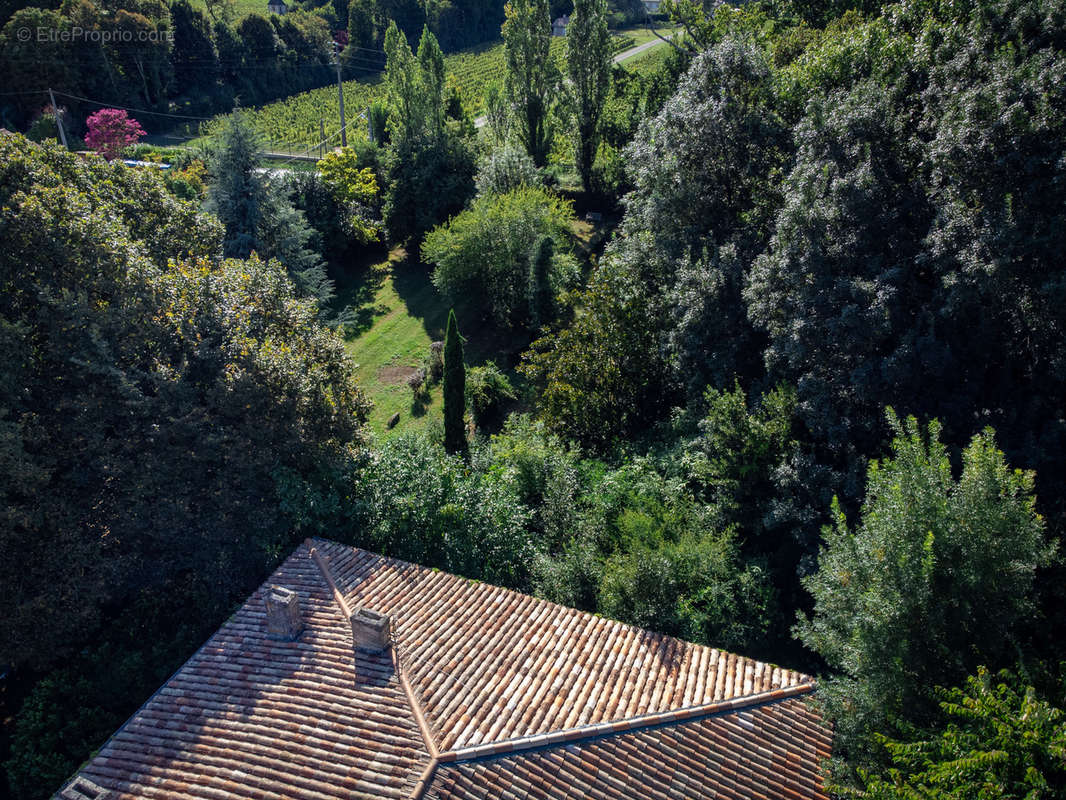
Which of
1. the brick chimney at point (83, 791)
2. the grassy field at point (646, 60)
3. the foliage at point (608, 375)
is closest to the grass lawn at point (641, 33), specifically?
the grassy field at point (646, 60)

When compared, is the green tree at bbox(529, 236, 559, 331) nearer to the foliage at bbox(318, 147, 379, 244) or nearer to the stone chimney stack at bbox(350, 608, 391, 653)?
the foliage at bbox(318, 147, 379, 244)

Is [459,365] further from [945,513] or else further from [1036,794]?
[1036,794]

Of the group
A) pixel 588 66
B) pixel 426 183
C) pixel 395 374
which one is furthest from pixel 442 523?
pixel 588 66

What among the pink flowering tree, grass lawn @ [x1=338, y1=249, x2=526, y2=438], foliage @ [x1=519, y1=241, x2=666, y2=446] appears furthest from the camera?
the pink flowering tree

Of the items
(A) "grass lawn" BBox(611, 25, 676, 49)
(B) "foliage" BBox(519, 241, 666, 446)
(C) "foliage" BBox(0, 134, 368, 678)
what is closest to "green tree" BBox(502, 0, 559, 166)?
(B) "foliage" BBox(519, 241, 666, 446)

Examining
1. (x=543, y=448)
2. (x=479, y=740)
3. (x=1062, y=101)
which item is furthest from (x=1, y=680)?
(x=1062, y=101)
